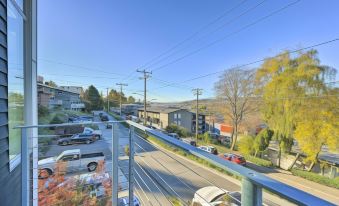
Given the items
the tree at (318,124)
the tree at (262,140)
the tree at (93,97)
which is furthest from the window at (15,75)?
the tree at (93,97)

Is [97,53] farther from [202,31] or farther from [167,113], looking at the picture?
[167,113]

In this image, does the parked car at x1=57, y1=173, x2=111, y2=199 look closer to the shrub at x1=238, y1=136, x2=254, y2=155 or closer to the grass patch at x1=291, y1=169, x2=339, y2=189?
the grass patch at x1=291, y1=169, x2=339, y2=189

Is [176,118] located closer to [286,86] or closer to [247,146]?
[247,146]

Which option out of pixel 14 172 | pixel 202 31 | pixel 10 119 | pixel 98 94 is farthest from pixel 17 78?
pixel 98 94

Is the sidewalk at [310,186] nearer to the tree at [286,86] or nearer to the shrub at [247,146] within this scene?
the tree at [286,86]

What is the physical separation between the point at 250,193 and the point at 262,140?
11801mm

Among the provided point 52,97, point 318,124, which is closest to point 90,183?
point 52,97

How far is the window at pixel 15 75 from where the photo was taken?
4.01 feet

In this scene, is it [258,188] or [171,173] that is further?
[171,173]

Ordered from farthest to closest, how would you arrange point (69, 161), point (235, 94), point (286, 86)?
point (235, 94) → point (286, 86) → point (69, 161)

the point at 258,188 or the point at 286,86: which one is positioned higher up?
the point at 286,86

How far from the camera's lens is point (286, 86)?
29.2ft

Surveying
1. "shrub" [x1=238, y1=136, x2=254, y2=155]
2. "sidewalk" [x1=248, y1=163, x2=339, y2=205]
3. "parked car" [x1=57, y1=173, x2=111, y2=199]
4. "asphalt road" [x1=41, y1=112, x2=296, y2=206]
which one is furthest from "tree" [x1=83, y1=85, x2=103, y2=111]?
"parked car" [x1=57, y1=173, x2=111, y2=199]

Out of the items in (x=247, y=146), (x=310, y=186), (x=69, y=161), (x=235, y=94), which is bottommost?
(x=310, y=186)
